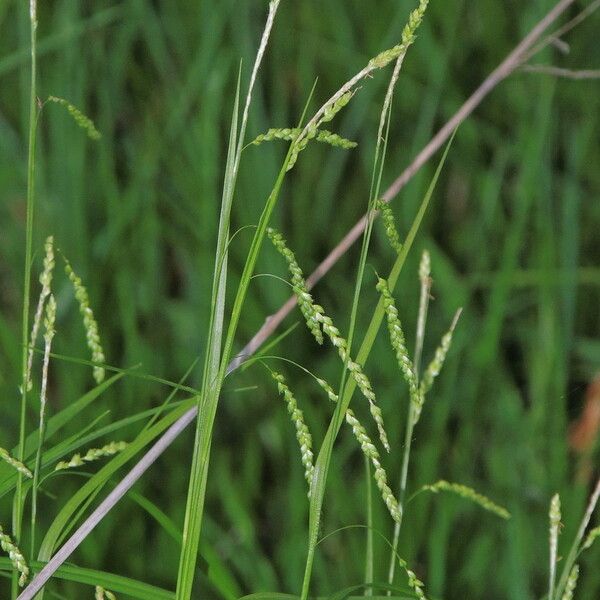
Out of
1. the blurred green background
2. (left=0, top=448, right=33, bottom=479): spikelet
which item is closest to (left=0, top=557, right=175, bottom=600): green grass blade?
(left=0, top=448, right=33, bottom=479): spikelet

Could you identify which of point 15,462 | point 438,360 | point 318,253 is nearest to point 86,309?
point 15,462

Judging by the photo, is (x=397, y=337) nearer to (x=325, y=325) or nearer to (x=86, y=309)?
(x=325, y=325)

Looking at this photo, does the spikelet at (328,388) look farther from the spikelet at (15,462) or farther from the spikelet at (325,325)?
the spikelet at (15,462)

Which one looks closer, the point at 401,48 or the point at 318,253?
the point at 401,48

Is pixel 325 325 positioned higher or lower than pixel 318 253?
higher

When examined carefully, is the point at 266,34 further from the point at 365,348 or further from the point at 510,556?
the point at 510,556

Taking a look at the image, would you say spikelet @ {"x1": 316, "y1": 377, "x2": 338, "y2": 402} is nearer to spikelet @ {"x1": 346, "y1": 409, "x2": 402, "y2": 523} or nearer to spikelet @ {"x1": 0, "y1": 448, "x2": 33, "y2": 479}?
spikelet @ {"x1": 346, "y1": 409, "x2": 402, "y2": 523}

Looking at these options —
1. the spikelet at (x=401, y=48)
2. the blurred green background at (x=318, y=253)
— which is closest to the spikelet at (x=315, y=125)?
the spikelet at (x=401, y=48)

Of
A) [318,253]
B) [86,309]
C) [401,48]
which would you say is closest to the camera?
[401,48]

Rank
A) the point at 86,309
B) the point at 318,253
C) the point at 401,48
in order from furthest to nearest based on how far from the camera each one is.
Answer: the point at 318,253
the point at 86,309
the point at 401,48

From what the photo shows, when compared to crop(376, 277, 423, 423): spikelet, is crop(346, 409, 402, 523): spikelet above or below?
below
